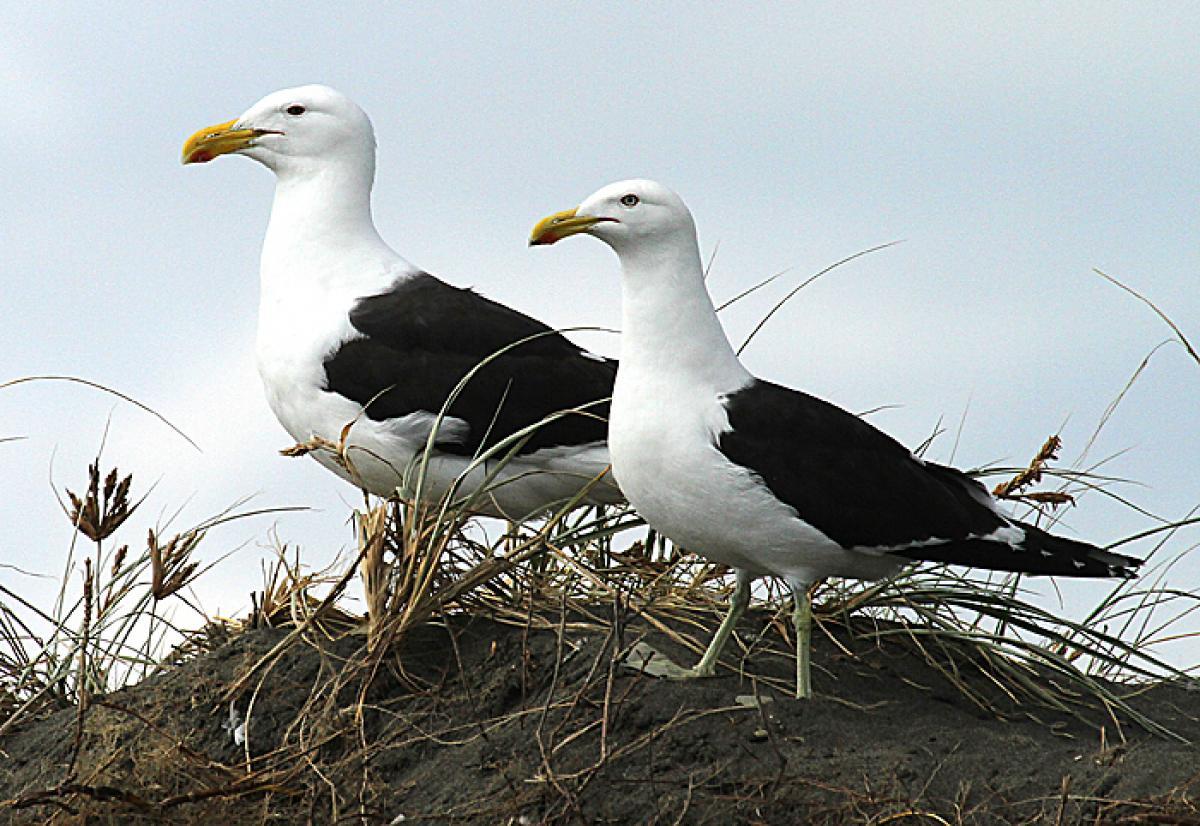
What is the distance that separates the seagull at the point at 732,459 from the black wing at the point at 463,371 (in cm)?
116

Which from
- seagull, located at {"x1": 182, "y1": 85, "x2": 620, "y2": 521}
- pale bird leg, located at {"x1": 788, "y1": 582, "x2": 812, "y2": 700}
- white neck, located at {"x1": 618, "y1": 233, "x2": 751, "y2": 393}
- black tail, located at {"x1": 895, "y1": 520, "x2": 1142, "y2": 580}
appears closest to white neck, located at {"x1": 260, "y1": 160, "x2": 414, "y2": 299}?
seagull, located at {"x1": 182, "y1": 85, "x2": 620, "y2": 521}

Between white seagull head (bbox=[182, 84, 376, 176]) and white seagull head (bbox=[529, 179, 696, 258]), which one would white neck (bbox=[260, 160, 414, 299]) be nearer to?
white seagull head (bbox=[182, 84, 376, 176])

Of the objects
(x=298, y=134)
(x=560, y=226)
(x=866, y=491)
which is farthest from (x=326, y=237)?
(x=866, y=491)

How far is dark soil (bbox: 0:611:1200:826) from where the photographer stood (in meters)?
5.66

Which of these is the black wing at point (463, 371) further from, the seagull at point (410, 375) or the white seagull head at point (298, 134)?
the white seagull head at point (298, 134)

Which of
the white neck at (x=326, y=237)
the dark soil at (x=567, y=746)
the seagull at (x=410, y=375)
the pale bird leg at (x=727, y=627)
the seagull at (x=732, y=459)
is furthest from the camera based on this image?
the white neck at (x=326, y=237)

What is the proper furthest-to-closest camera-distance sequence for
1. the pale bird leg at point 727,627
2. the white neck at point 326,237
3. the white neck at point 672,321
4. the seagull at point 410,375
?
the white neck at point 326,237
the seagull at point 410,375
the pale bird leg at point 727,627
the white neck at point 672,321

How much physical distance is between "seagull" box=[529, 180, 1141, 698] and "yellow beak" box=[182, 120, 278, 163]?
2327 millimetres

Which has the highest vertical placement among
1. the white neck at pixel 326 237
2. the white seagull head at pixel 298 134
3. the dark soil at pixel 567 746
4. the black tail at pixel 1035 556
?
the white seagull head at pixel 298 134

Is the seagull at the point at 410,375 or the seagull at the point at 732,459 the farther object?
the seagull at the point at 410,375

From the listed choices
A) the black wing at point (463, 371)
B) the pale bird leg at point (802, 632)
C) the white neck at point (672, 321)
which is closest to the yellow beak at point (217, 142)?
the black wing at point (463, 371)

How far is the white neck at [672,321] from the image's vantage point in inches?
245

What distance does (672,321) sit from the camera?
6.25 meters

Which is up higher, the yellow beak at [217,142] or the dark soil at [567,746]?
the yellow beak at [217,142]
